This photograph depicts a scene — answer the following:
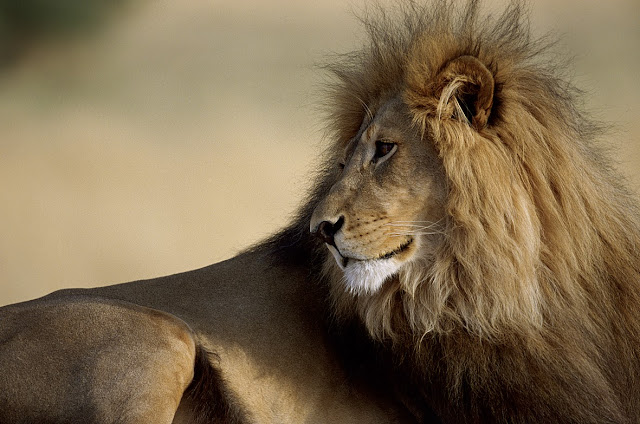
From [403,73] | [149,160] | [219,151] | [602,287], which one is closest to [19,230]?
[149,160]

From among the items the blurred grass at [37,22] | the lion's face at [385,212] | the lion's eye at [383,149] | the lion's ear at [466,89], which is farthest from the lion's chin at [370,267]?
the blurred grass at [37,22]

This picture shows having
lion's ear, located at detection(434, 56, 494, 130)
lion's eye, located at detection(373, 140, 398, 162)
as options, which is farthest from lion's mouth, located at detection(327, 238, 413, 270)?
lion's ear, located at detection(434, 56, 494, 130)

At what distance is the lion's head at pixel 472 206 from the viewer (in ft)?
10.8

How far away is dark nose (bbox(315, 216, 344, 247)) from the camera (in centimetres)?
331

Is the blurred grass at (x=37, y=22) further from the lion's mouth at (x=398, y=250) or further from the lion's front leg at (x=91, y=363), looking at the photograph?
the lion's mouth at (x=398, y=250)

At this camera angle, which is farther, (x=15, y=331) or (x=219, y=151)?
(x=219, y=151)

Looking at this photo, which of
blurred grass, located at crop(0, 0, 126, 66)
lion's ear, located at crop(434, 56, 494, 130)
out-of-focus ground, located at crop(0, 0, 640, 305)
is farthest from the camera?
blurred grass, located at crop(0, 0, 126, 66)

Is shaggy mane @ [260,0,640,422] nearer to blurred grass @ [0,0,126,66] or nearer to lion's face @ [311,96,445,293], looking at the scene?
lion's face @ [311,96,445,293]

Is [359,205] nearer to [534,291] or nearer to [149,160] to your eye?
[534,291]

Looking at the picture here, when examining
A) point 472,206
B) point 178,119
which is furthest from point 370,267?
point 178,119

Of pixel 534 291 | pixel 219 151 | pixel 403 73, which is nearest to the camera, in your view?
pixel 534 291

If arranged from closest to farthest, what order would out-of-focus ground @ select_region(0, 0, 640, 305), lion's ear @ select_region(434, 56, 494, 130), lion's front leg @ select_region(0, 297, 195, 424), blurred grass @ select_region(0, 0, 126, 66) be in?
lion's front leg @ select_region(0, 297, 195, 424) < lion's ear @ select_region(434, 56, 494, 130) < out-of-focus ground @ select_region(0, 0, 640, 305) < blurred grass @ select_region(0, 0, 126, 66)

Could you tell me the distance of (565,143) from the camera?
344 cm

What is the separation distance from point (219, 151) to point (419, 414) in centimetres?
458
